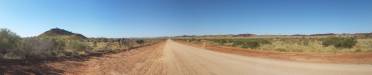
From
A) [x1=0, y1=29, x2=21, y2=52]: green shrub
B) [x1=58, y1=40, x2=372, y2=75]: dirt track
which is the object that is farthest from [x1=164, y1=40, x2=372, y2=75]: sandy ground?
[x1=0, y1=29, x2=21, y2=52]: green shrub

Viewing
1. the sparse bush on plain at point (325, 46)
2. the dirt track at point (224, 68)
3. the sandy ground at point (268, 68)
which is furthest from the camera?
the sparse bush on plain at point (325, 46)

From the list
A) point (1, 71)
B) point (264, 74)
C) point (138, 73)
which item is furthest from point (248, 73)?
point (1, 71)

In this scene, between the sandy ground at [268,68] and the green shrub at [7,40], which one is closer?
the sandy ground at [268,68]

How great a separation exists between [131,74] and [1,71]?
4926mm

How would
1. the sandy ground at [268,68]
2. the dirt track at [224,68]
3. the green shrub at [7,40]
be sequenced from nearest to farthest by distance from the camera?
the sandy ground at [268,68]
the dirt track at [224,68]
the green shrub at [7,40]

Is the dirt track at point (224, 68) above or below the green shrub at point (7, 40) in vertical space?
below

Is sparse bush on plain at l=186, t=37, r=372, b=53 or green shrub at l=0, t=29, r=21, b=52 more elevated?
green shrub at l=0, t=29, r=21, b=52

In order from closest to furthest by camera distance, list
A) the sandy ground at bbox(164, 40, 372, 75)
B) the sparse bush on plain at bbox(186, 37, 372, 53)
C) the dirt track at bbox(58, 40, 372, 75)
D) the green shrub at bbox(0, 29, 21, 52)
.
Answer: the sandy ground at bbox(164, 40, 372, 75), the dirt track at bbox(58, 40, 372, 75), the green shrub at bbox(0, 29, 21, 52), the sparse bush on plain at bbox(186, 37, 372, 53)

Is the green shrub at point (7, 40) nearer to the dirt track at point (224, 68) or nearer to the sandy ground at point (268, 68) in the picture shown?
the dirt track at point (224, 68)

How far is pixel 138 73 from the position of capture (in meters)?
16.0

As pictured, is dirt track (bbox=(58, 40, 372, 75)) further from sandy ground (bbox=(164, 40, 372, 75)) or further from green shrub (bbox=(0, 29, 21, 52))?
green shrub (bbox=(0, 29, 21, 52))

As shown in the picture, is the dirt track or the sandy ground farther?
the dirt track

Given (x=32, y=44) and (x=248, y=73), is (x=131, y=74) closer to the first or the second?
(x=248, y=73)

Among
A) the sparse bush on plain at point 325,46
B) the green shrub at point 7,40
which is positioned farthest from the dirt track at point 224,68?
the sparse bush on plain at point 325,46
